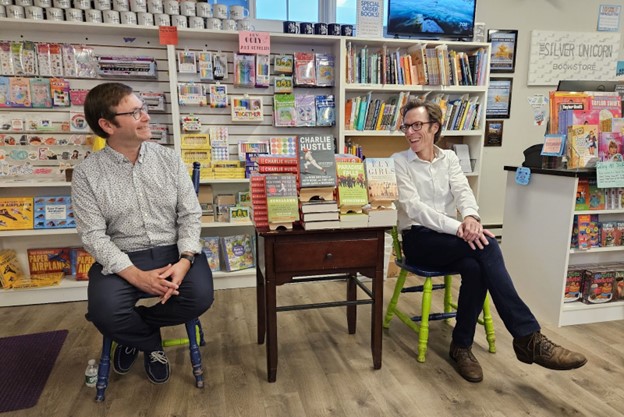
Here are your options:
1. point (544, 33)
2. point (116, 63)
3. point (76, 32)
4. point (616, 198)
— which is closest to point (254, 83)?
point (116, 63)

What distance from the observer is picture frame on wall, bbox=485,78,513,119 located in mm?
4051

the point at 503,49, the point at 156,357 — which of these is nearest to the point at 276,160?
the point at 156,357

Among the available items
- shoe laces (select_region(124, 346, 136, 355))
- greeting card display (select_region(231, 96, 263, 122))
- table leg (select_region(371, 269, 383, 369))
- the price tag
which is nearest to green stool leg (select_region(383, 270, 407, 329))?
table leg (select_region(371, 269, 383, 369))

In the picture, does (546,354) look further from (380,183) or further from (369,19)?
(369,19)

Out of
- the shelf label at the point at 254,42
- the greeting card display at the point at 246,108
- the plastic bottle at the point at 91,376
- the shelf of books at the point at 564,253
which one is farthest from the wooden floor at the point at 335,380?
the shelf label at the point at 254,42

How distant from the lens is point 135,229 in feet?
6.18

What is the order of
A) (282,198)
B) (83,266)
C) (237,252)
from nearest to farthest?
(282,198) < (83,266) < (237,252)

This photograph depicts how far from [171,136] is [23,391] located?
2.00 metres

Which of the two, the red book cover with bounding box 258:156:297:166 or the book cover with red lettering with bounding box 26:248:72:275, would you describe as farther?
the book cover with red lettering with bounding box 26:248:72:275

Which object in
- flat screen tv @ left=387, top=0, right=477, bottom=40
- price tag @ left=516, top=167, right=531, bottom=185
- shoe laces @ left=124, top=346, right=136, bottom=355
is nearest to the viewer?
shoe laces @ left=124, top=346, right=136, bottom=355

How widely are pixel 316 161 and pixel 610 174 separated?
1.80 metres

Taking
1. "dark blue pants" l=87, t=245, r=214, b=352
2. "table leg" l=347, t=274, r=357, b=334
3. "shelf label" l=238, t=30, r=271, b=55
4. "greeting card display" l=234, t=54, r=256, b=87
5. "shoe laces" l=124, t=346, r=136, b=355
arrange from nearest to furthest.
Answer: "dark blue pants" l=87, t=245, r=214, b=352
"shoe laces" l=124, t=346, r=136, b=355
"table leg" l=347, t=274, r=357, b=334
"shelf label" l=238, t=30, r=271, b=55
"greeting card display" l=234, t=54, r=256, b=87

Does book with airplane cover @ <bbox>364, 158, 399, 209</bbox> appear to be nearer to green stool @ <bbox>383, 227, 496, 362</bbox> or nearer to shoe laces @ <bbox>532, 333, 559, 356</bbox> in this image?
green stool @ <bbox>383, 227, 496, 362</bbox>

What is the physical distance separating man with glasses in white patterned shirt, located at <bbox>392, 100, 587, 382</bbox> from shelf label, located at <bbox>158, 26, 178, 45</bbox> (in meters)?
1.76
